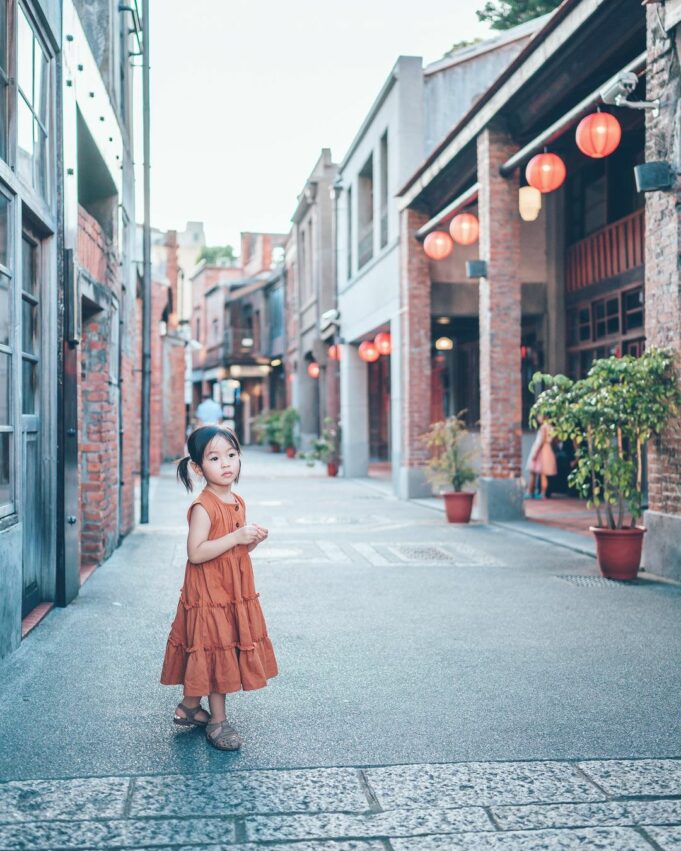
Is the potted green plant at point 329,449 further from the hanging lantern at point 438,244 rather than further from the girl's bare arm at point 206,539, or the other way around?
the girl's bare arm at point 206,539

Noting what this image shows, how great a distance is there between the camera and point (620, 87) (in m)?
7.81

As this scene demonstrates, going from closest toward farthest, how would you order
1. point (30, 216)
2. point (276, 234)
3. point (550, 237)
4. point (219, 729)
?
1. point (219, 729)
2. point (30, 216)
3. point (550, 237)
4. point (276, 234)

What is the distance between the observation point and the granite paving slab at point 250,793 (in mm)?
3182

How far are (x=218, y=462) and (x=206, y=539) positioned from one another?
31cm

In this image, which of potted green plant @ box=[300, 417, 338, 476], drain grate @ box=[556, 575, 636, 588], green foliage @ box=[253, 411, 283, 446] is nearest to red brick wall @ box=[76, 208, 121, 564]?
drain grate @ box=[556, 575, 636, 588]

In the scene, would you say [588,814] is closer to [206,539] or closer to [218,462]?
[206,539]

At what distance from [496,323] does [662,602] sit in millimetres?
6330

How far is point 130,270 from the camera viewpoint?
11398mm

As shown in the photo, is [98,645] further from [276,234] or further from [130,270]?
[276,234]

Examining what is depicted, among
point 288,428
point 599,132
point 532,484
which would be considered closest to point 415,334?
point 532,484

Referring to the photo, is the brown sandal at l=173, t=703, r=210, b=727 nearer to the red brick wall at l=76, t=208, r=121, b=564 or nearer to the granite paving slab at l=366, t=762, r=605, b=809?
the granite paving slab at l=366, t=762, r=605, b=809

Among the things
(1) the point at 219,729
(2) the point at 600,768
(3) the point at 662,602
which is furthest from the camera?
(3) the point at 662,602

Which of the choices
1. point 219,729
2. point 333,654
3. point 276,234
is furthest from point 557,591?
point 276,234

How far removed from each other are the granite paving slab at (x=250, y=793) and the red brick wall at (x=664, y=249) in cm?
503
